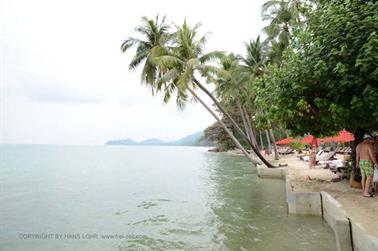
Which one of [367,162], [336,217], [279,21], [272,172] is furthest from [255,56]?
[336,217]

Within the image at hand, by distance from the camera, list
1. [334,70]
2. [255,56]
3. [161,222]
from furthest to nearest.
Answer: [255,56]
[161,222]
[334,70]

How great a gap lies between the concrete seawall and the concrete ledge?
7.88m

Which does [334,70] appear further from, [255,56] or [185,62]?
[255,56]

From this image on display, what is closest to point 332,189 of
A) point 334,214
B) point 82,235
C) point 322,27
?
point 334,214

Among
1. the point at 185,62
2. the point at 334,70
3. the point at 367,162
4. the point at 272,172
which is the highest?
the point at 185,62

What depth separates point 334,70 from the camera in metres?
7.12

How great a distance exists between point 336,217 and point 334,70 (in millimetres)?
3504

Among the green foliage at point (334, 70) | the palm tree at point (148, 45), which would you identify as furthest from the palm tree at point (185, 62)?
the green foliage at point (334, 70)

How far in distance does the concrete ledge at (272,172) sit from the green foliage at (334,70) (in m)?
8.63

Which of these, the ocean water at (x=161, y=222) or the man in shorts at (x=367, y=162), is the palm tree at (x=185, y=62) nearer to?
the ocean water at (x=161, y=222)

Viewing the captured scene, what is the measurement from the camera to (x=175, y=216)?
10.4 meters

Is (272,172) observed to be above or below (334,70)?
below

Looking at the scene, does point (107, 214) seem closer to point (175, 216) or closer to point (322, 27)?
point (175, 216)

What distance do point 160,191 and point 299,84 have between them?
10754 mm
